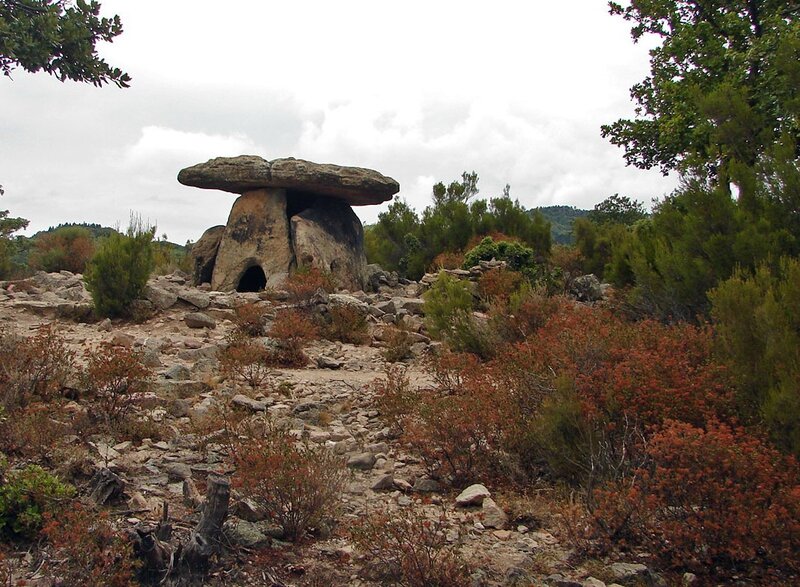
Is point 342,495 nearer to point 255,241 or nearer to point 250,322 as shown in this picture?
point 250,322

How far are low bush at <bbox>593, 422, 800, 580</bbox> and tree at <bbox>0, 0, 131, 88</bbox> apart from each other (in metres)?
6.39

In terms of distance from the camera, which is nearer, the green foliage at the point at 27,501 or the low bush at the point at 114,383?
the green foliage at the point at 27,501

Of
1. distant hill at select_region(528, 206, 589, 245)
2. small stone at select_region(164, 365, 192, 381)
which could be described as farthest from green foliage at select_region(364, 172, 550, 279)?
distant hill at select_region(528, 206, 589, 245)

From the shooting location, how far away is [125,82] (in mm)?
7203

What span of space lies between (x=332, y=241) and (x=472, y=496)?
1193cm

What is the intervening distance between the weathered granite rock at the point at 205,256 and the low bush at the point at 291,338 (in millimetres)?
7361

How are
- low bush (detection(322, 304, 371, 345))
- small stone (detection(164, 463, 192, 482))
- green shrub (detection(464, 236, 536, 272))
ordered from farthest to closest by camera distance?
green shrub (detection(464, 236, 536, 272)) → low bush (detection(322, 304, 371, 345)) → small stone (detection(164, 463, 192, 482))

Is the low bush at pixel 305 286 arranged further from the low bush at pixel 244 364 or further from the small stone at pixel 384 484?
the small stone at pixel 384 484

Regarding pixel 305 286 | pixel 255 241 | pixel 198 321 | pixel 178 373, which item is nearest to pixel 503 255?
pixel 255 241

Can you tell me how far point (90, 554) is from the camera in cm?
296

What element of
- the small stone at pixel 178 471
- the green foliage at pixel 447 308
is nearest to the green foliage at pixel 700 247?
the green foliage at pixel 447 308

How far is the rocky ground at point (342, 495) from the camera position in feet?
10.8

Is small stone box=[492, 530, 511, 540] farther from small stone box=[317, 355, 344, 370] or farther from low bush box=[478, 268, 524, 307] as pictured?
low bush box=[478, 268, 524, 307]

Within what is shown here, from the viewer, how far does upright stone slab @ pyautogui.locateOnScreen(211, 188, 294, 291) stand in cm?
1520
